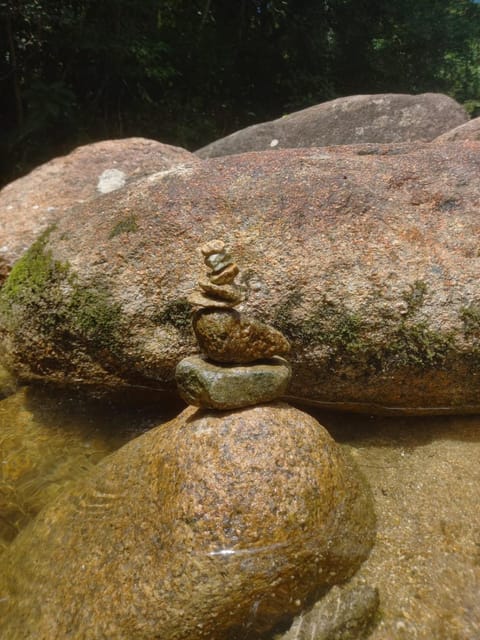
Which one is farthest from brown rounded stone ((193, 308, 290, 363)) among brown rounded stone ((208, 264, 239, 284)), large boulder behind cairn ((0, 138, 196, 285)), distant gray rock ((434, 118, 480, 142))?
distant gray rock ((434, 118, 480, 142))

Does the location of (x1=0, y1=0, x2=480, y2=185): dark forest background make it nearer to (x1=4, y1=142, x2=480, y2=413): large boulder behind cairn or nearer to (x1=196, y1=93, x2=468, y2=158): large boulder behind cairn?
(x1=196, y1=93, x2=468, y2=158): large boulder behind cairn

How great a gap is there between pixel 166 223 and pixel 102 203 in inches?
26.5

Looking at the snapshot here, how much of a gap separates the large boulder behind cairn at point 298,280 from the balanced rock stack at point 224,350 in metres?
0.55

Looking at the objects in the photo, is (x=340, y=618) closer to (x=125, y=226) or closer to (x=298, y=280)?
(x=298, y=280)

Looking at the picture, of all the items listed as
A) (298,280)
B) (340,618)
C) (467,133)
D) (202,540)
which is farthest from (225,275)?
(467,133)

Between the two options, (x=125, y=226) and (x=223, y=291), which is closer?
(x=223, y=291)

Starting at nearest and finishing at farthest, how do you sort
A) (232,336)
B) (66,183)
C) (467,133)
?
(232,336) < (66,183) < (467,133)

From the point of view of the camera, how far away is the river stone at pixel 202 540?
6.81 feet

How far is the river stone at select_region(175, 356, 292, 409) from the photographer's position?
8.05 ft

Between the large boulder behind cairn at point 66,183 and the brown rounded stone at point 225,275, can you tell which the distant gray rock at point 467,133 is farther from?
the brown rounded stone at point 225,275

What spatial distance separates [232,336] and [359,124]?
547cm

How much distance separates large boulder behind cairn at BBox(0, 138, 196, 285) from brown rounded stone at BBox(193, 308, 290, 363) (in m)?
2.48

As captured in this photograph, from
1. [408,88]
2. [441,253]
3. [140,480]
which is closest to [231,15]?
[408,88]

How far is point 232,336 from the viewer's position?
2.49 metres
